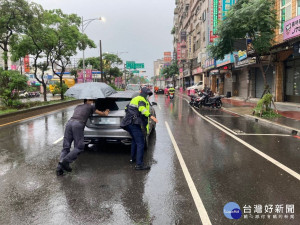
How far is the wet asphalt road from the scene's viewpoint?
376 cm

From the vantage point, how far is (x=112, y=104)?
23.4 feet

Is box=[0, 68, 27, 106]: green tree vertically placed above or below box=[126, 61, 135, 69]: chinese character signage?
below

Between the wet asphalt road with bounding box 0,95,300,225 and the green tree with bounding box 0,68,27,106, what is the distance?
9.05 metres

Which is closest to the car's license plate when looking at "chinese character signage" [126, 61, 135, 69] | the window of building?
the window of building

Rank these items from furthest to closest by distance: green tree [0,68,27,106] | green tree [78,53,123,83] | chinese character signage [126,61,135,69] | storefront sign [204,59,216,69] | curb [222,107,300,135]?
chinese character signage [126,61,135,69]
green tree [78,53,123,83]
storefront sign [204,59,216,69]
green tree [0,68,27,106]
curb [222,107,300,135]

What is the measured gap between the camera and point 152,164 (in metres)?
6.15

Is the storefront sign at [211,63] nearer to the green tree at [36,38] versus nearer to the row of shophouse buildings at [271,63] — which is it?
the row of shophouse buildings at [271,63]

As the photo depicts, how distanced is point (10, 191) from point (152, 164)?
2911 mm

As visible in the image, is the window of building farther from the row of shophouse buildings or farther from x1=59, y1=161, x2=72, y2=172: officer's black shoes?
x1=59, y1=161, x2=72, y2=172: officer's black shoes

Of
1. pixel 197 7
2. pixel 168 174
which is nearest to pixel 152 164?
pixel 168 174

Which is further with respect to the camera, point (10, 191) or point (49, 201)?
point (10, 191)

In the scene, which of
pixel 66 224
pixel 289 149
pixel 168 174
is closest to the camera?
pixel 66 224

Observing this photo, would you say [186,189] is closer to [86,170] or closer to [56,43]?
[86,170]

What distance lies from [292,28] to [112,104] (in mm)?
12730
